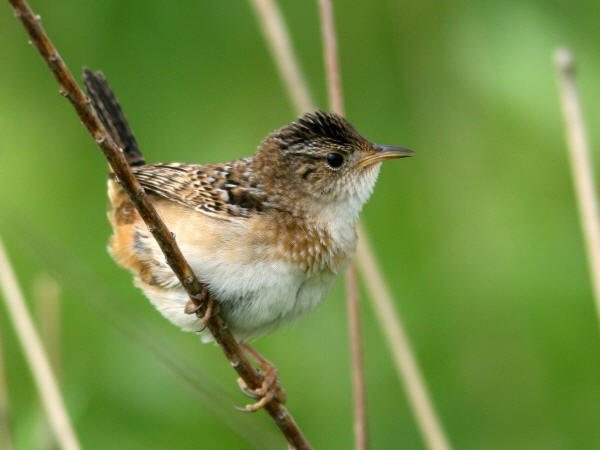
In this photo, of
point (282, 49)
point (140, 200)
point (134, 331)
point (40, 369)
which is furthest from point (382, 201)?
point (140, 200)

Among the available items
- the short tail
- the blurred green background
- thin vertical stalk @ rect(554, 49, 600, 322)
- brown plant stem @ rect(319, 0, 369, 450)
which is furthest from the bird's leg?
thin vertical stalk @ rect(554, 49, 600, 322)

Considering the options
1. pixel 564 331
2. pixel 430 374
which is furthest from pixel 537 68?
pixel 430 374

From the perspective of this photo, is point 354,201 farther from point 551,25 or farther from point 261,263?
point 551,25

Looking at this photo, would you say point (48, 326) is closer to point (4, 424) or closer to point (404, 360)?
point (4, 424)

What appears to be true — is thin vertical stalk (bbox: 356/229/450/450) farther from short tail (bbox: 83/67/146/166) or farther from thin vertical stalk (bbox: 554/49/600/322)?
short tail (bbox: 83/67/146/166)

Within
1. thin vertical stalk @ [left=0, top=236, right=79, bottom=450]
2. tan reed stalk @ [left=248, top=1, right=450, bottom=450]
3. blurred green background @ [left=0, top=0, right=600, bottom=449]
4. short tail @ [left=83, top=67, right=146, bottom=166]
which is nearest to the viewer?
thin vertical stalk @ [left=0, top=236, right=79, bottom=450]

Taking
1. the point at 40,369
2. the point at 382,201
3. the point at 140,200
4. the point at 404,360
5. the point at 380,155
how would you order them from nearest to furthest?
the point at 140,200 < the point at 40,369 < the point at 404,360 < the point at 380,155 < the point at 382,201
